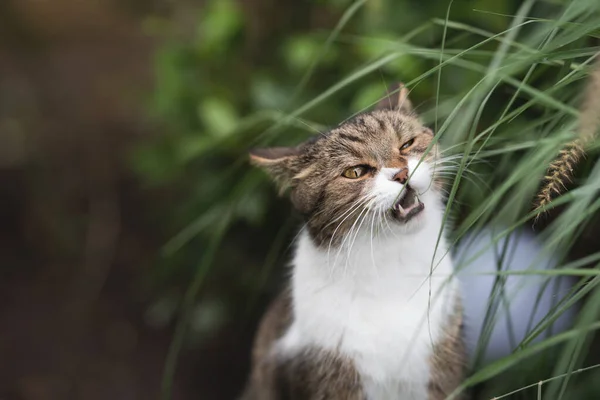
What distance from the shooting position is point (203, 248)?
2.59 metres

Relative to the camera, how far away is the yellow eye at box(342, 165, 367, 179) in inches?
55.4

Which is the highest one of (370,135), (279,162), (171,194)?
(370,135)

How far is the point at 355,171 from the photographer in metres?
1.41

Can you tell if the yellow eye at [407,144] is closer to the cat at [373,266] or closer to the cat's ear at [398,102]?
the cat at [373,266]

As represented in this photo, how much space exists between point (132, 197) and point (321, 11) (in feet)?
3.94

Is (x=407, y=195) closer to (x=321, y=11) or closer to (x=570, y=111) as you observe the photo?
(x=570, y=111)

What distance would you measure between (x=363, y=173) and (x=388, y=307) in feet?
0.84

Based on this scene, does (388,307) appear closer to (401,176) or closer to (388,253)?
(388,253)

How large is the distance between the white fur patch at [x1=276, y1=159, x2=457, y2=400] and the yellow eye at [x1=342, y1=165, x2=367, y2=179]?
6 centimetres

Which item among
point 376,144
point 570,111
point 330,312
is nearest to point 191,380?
point 330,312

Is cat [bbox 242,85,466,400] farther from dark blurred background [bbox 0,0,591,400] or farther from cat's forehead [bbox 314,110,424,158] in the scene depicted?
dark blurred background [bbox 0,0,591,400]

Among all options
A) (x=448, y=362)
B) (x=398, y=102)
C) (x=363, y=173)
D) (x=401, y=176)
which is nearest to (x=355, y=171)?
(x=363, y=173)

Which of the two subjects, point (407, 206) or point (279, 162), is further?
point (279, 162)

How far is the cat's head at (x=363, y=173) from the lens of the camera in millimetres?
1337
